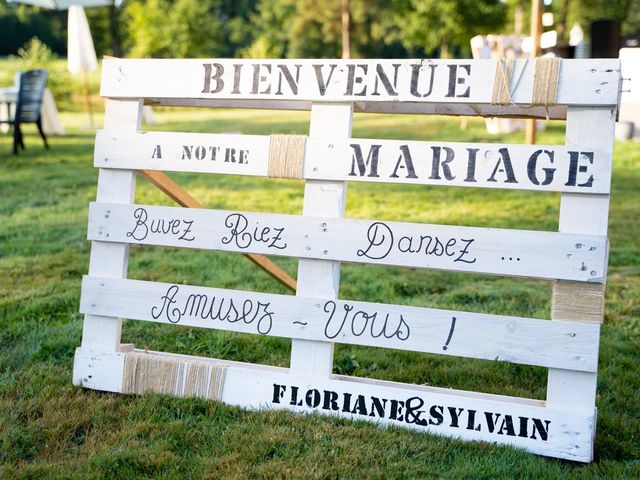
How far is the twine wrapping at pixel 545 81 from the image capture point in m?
2.70

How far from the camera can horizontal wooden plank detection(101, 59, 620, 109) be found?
8.83ft

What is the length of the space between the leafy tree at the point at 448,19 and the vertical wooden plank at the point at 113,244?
23510mm

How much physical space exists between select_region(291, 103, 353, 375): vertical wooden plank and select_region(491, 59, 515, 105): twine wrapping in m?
0.54

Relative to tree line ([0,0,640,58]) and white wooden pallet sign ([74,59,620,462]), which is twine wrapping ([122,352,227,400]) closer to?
white wooden pallet sign ([74,59,620,462])

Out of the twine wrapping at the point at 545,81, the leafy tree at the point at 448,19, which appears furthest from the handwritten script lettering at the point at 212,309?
the leafy tree at the point at 448,19

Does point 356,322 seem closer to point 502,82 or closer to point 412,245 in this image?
point 412,245

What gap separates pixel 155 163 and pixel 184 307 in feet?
1.97

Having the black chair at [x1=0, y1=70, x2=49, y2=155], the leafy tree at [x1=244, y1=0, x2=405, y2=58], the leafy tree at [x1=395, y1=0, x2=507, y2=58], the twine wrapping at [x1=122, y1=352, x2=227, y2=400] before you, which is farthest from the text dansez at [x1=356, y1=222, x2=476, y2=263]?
the leafy tree at [x1=244, y1=0, x2=405, y2=58]

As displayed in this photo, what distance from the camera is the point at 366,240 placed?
2914mm

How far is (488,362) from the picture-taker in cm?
375

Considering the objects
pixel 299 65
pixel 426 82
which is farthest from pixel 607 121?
pixel 299 65

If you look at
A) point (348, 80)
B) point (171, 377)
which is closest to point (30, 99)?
point (171, 377)

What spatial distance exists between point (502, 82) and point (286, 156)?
85 centimetres

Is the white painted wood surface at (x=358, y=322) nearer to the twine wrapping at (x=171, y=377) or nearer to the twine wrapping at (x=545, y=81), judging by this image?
the twine wrapping at (x=171, y=377)
